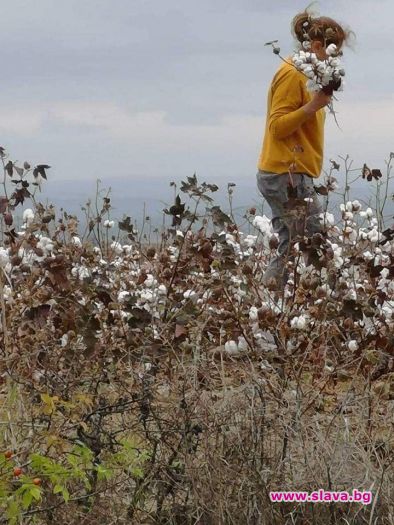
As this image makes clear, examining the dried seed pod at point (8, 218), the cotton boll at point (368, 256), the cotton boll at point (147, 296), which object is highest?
the dried seed pod at point (8, 218)

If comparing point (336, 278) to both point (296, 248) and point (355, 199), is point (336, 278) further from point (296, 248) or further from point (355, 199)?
point (355, 199)

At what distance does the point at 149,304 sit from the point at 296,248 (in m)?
0.73

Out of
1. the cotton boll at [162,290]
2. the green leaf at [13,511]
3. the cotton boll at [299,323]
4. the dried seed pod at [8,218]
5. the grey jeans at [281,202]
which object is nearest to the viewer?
the green leaf at [13,511]

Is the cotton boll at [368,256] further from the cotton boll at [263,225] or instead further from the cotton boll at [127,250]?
the cotton boll at [127,250]

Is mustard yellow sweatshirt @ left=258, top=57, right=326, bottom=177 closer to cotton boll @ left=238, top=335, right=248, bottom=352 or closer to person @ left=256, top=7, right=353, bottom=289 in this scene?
person @ left=256, top=7, right=353, bottom=289

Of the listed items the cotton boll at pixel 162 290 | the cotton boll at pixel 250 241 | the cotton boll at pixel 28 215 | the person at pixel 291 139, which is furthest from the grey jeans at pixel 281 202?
the cotton boll at pixel 28 215

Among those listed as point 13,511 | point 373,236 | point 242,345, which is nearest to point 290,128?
point 373,236

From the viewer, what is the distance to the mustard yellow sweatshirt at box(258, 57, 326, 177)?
5934 mm

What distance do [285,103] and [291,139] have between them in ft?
0.87

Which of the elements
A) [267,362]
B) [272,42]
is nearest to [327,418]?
[267,362]

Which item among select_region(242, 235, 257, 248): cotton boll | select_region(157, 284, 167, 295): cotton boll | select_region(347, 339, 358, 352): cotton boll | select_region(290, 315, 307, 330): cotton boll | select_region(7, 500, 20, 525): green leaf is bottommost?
select_region(7, 500, 20, 525): green leaf

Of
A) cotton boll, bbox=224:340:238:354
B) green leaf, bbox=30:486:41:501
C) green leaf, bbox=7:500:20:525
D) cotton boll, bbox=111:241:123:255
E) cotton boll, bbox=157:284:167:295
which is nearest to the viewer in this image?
green leaf, bbox=30:486:41:501

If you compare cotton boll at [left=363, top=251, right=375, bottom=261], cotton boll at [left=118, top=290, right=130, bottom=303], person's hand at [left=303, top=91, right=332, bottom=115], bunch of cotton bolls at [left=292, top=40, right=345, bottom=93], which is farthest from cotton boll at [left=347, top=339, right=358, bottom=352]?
person's hand at [left=303, top=91, right=332, bottom=115]

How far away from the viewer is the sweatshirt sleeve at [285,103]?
5.93m
